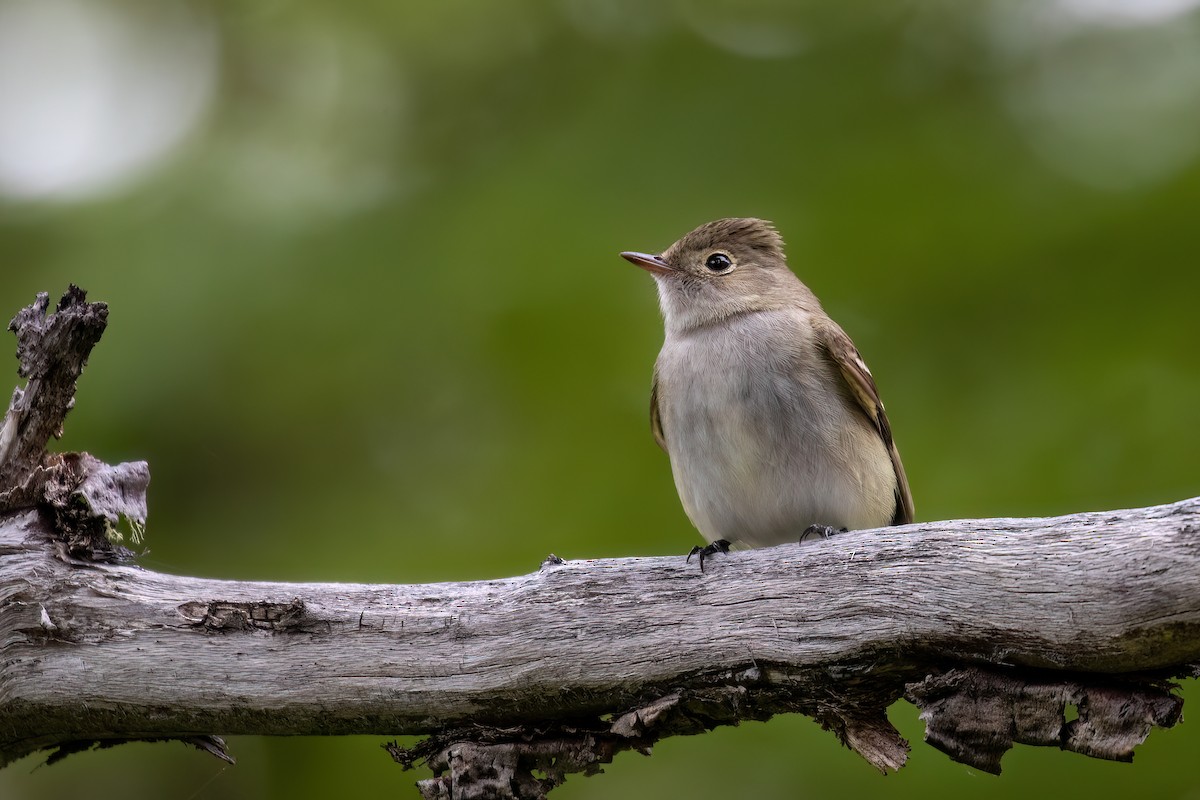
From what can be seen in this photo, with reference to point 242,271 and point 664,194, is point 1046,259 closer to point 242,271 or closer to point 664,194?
point 664,194

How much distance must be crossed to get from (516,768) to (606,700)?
1.13 ft

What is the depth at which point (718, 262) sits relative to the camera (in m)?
6.09

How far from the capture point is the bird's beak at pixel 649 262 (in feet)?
17.7

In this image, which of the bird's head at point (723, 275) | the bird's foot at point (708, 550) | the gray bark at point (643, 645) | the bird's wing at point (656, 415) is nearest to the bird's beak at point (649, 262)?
the bird's head at point (723, 275)

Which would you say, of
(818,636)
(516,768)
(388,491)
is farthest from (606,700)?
(388,491)

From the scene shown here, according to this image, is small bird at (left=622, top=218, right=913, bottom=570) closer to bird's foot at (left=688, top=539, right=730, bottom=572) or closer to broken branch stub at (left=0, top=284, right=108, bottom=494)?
bird's foot at (left=688, top=539, right=730, bottom=572)

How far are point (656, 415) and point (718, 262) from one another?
1.07 meters

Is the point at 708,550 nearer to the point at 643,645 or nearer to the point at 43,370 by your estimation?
the point at 643,645

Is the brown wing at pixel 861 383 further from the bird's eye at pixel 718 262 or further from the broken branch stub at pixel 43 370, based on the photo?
the broken branch stub at pixel 43 370

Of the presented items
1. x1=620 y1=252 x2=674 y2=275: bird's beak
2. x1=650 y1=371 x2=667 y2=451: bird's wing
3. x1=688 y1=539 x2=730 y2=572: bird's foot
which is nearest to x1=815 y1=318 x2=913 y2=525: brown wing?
x1=650 y1=371 x2=667 y2=451: bird's wing

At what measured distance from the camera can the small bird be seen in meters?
4.95

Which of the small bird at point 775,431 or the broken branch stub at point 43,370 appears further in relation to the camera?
the small bird at point 775,431

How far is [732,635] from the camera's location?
3.51 metres

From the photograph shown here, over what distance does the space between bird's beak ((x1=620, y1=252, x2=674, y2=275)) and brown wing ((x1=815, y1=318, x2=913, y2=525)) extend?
0.90 metres
